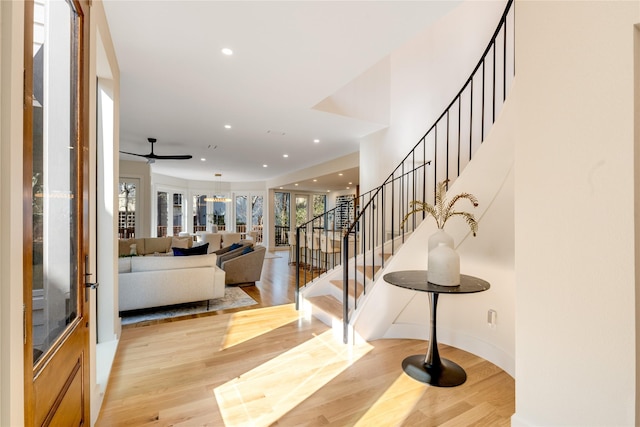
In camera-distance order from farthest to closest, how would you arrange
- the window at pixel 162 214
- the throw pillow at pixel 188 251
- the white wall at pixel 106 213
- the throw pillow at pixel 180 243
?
the window at pixel 162 214 < the throw pillow at pixel 180 243 < the throw pillow at pixel 188 251 < the white wall at pixel 106 213

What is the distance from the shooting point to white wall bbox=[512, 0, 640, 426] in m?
1.03

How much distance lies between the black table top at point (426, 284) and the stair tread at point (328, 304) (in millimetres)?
1130

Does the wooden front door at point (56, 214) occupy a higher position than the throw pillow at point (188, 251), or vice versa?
the wooden front door at point (56, 214)

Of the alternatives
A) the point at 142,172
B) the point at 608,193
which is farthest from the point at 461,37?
the point at 142,172

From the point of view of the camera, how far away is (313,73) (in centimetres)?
305

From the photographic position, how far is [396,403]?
7.02 ft

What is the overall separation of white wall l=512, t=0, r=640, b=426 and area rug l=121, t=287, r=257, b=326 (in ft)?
12.8

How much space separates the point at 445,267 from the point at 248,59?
2.58 metres

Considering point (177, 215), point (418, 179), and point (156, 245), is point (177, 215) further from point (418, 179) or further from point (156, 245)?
point (418, 179)

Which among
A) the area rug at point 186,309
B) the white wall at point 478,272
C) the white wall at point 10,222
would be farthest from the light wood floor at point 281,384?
the white wall at point 10,222

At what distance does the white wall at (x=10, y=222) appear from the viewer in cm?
79

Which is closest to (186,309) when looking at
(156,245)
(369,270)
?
(369,270)

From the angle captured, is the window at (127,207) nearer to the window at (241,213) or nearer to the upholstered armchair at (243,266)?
the upholstered armchair at (243,266)

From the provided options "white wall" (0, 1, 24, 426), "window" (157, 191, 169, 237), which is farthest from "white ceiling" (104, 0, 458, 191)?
"window" (157, 191, 169, 237)
